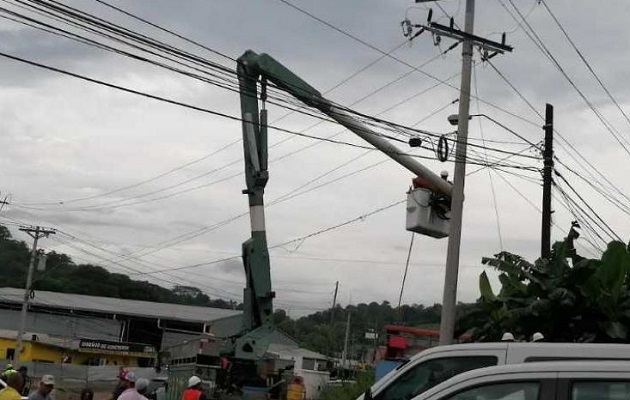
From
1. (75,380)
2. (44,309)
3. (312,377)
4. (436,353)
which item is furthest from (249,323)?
(44,309)

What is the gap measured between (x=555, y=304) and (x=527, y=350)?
7125mm

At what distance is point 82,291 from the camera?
97.2m

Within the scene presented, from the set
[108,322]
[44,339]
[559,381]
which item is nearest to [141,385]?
[559,381]

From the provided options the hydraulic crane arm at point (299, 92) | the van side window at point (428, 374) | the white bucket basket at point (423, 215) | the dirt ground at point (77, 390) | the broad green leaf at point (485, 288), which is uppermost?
the hydraulic crane arm at point (299, 92)

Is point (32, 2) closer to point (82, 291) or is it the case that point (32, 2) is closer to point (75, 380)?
point (75, 380)

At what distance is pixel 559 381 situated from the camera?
4074mm

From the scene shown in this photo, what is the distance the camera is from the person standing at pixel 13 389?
337 inches

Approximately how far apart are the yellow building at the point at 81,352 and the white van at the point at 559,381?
50308 millimetres

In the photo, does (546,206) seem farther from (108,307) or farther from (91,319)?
(91,319)

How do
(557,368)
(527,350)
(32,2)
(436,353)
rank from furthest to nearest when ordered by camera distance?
(32,2)
(436,353)
(527,350)
(557,368)

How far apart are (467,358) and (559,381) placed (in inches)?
87.1

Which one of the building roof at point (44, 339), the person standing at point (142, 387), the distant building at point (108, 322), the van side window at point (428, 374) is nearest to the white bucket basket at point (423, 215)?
the person standing at point (142, 387)

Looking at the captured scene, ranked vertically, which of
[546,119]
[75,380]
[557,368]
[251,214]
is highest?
[546,119]

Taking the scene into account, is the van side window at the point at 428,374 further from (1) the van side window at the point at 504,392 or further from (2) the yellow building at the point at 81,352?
(2) the yellow building at the point at 81,352
